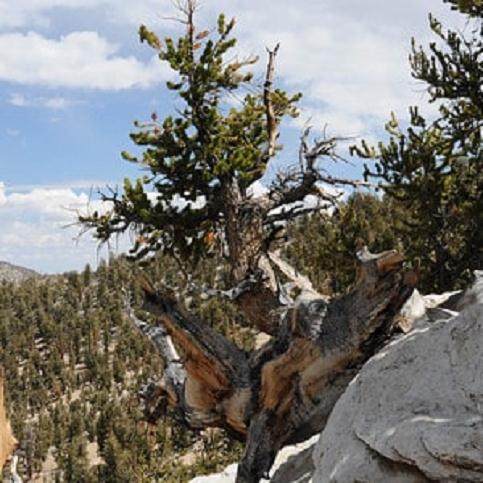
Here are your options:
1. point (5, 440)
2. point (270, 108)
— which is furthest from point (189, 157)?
point (5, 440)

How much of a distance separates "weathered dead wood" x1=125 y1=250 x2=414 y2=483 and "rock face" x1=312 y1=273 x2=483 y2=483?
181 centimetres

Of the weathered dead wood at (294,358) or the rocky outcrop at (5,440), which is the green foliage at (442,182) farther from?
the rocky outcrop at (5,440)

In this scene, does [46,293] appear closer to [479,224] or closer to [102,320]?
[102,320]

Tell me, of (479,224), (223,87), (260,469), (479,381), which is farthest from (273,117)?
(479,381)

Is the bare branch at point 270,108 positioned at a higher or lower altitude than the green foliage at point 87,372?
higher

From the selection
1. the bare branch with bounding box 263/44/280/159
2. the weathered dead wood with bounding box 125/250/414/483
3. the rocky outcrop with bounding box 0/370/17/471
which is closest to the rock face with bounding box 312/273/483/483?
the weathered dead wood with bounding box 125/250/414/483

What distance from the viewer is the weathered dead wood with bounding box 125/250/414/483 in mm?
10102

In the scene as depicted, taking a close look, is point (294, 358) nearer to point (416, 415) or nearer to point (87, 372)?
point (416, 415)

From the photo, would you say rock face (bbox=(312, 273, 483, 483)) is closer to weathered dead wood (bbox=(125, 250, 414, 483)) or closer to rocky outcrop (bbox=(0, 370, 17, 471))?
weathered dead wood (bbox=(125, 250, 414, 483))

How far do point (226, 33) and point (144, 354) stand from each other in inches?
3435

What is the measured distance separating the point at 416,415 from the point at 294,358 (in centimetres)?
380

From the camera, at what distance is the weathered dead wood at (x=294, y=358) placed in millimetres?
10102

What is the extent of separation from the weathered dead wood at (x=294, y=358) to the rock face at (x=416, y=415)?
5.92 ft

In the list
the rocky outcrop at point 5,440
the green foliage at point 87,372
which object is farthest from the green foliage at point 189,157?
the green foliage at point 87,372
